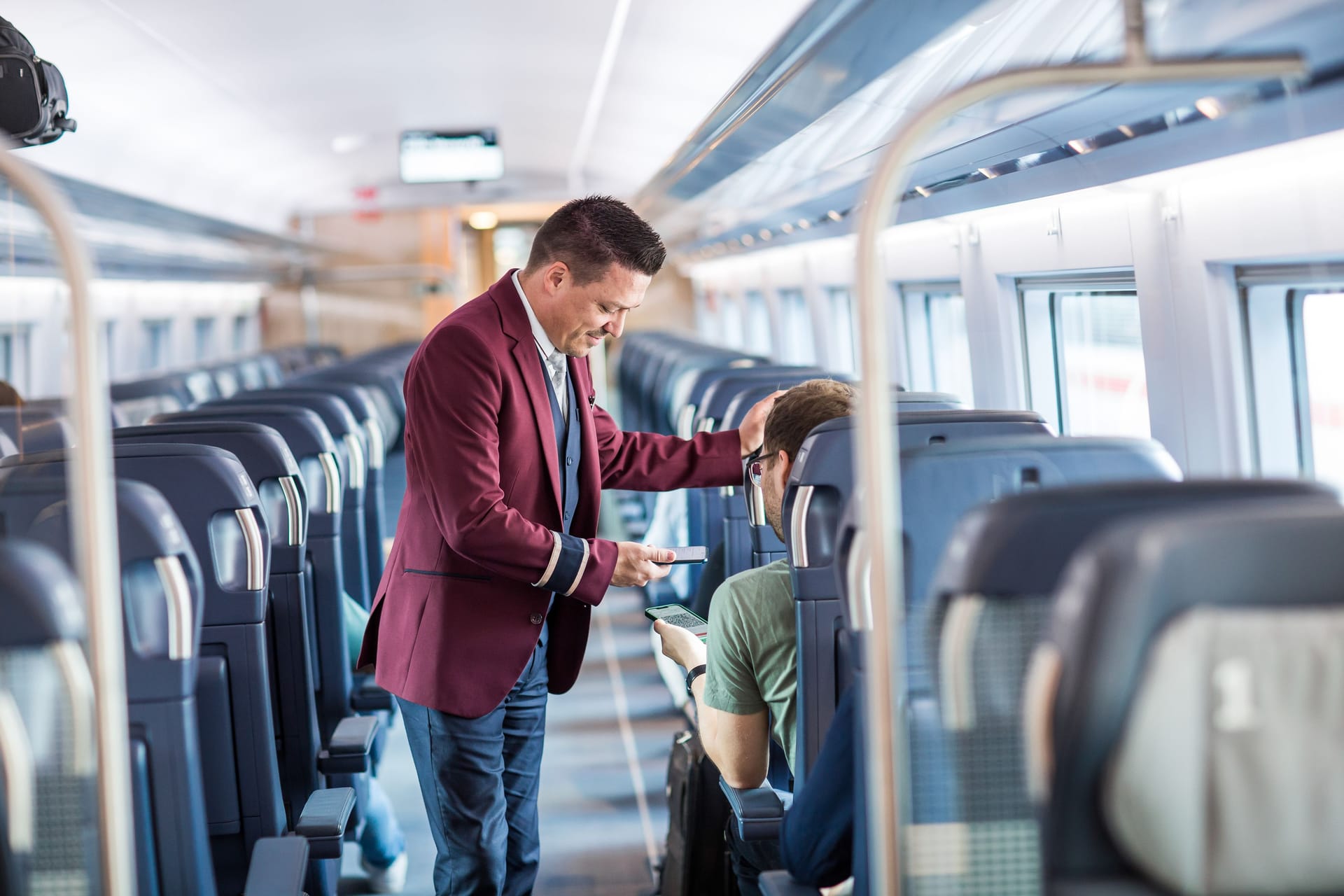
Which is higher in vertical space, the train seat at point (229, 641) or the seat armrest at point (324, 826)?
the train seat at point (229, 641)

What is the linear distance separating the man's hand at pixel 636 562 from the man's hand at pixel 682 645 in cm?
25

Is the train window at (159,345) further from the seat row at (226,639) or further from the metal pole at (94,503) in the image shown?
the metal pole at (94,503)

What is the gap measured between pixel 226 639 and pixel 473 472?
0.68 metres

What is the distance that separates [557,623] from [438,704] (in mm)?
377

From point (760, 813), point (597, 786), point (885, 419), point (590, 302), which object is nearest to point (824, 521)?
point (760, 813)

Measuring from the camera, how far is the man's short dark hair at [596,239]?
276 cm

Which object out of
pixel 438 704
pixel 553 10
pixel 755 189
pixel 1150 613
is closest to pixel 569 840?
pixel 438 704

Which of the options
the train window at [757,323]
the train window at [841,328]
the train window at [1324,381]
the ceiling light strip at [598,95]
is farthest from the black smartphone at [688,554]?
the train window at [757,323]

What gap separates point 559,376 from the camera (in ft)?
9.77

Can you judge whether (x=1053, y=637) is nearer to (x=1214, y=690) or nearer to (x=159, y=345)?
(x=1214, y=690)

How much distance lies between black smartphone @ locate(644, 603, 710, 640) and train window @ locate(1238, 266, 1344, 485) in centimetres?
139

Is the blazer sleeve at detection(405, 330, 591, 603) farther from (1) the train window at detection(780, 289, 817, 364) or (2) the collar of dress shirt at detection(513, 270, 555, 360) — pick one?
(1) the train window at detection(780, 289, 817, 364)

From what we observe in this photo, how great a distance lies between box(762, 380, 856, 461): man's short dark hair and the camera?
8.91 ft

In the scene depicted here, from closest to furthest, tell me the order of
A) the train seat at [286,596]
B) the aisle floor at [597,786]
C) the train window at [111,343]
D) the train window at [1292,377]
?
the train window at [1292,377], the train seat at [286,596], the aisle floor at [597,786], the train window at [111,343]
